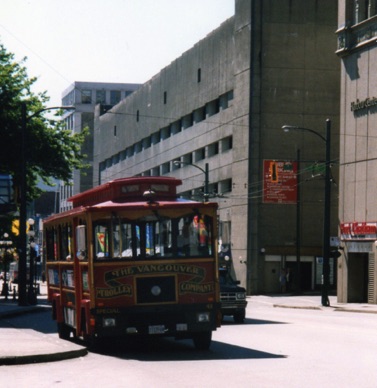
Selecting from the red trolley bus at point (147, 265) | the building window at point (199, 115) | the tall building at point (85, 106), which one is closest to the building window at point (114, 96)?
the tall building at point (85, 106)

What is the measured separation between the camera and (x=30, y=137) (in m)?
55.8

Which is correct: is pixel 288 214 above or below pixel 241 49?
below

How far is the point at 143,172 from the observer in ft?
357

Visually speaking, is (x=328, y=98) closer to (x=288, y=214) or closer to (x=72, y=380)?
(x=288, y=214)

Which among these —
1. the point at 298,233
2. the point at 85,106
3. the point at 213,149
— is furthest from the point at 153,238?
the point at 85,106

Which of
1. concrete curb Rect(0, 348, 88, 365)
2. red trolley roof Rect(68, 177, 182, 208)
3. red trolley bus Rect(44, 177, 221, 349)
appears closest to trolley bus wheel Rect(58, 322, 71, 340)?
red trolley bus Rect(44, 177, 221, 349)

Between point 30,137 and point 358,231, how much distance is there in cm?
1824

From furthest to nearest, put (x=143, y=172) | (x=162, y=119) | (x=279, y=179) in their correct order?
(x=143, y=172), (x=162, y=119), (x=279, y=179)

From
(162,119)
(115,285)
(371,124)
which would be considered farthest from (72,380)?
(162,119)

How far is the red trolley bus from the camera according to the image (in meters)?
19.6

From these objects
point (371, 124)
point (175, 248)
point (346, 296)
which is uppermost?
point (371, 124)

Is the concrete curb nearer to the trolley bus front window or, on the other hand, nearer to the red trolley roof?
the trolley bus front window

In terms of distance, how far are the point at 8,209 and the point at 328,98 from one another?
31.5 metres

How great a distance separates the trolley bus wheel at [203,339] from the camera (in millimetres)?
20203
